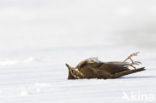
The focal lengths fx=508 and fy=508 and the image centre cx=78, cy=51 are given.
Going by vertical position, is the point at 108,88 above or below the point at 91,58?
below

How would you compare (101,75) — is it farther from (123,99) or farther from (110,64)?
(123,99)

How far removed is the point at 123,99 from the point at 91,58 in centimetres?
560

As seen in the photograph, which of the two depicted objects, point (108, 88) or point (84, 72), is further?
point (84, 72)

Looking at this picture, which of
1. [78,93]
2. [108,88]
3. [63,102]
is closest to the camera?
[63,102]

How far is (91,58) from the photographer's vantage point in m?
14.1

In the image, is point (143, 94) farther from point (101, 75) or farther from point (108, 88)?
point (101, 75)

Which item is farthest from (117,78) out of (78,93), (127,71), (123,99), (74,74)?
(123,99)

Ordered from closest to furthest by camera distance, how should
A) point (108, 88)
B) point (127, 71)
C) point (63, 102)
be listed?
point (63, 102)
point (108, 88)
point (127, 71)

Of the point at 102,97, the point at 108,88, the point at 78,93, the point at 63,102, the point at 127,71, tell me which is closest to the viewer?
the point at 63,102

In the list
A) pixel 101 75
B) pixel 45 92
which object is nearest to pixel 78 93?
pixel 45 92

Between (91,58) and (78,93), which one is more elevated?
(91,58)

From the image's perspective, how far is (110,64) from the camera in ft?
45.3

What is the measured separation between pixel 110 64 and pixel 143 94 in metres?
4.59

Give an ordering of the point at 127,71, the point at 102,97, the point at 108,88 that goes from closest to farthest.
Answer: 1. the point at 102,97
2. the point at 108,88
3. the point at 127,71
